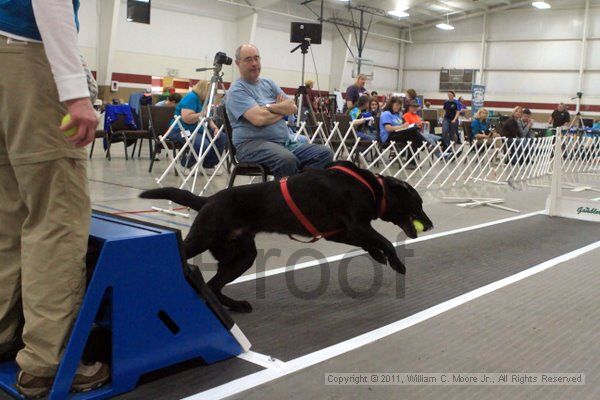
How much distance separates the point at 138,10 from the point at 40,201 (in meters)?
12.0

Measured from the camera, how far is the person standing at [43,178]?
52.2 inches

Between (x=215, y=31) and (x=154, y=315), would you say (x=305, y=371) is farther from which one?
(x=215, y=31)

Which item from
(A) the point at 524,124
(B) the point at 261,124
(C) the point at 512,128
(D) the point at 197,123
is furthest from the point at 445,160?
(B) the point at 261,124

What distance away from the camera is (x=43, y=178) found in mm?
1403

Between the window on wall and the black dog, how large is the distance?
11139 mm

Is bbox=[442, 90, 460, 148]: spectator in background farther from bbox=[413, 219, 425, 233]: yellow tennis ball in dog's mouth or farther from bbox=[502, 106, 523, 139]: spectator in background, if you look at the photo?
bbox=[413, 219, 425, 233]: yellow tennis ball in dog's mouth

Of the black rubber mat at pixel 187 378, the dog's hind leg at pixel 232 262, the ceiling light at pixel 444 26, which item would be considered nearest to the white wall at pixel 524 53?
the ceiling light at pixel 444 26

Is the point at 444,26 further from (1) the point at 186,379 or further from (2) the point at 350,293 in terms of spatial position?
(1) the point at 186,379

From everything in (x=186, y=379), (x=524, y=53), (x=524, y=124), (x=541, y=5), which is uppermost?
(x=541, y=5)

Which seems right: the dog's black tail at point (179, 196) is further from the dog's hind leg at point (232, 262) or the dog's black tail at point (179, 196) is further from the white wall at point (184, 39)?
the white wall at point (184, 39)

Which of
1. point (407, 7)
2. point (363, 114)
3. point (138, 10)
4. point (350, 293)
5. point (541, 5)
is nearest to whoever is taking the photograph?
point (350, 293)

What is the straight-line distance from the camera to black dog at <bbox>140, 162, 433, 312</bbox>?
226cm

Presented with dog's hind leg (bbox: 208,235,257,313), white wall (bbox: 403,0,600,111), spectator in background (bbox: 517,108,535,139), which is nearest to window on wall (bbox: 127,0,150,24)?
spectator in background (bbox: 517,108,535,139)

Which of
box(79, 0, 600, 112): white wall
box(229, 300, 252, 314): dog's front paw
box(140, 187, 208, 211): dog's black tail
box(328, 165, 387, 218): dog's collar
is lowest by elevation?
box(229, 300, 252, 314): dog's front paw
